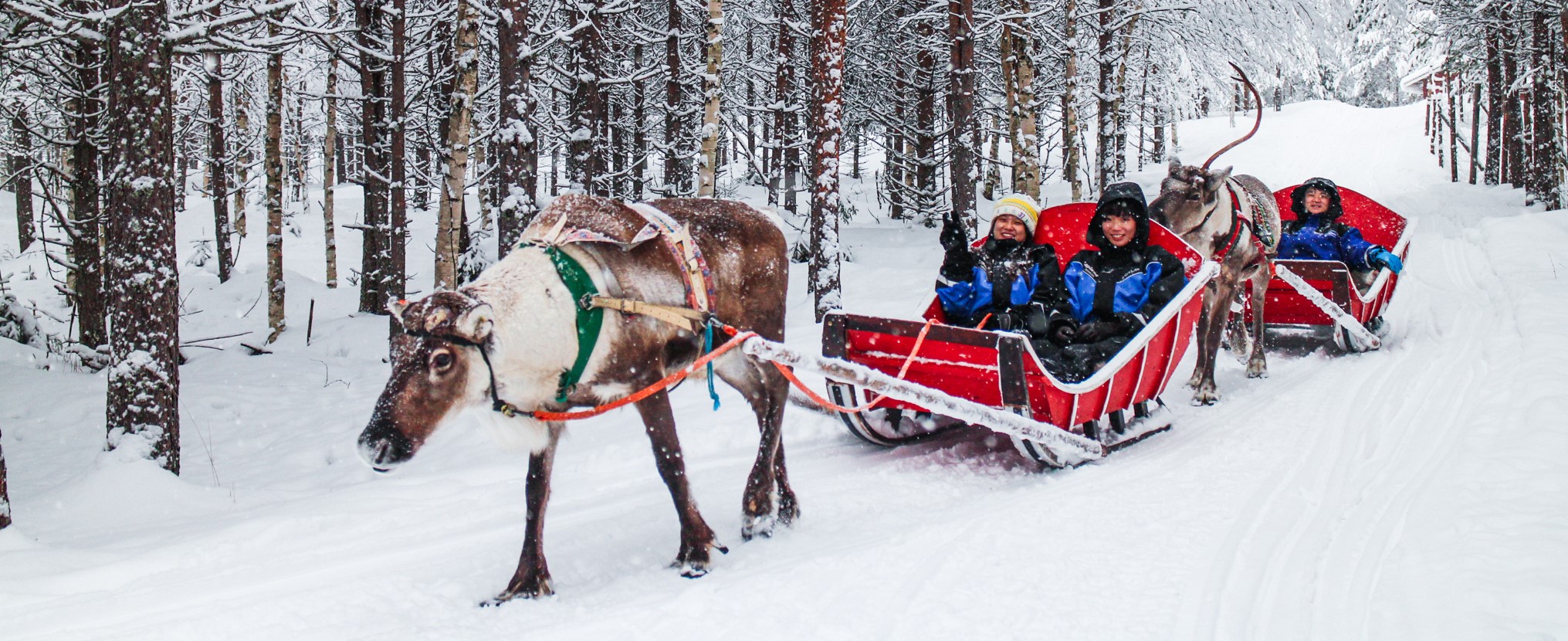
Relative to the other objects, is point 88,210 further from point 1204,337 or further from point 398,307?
point 1204,337

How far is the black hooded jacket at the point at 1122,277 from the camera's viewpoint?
18.4 feet

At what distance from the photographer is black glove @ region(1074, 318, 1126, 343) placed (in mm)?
5508

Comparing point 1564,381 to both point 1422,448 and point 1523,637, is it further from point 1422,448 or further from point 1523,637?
point 1523,637

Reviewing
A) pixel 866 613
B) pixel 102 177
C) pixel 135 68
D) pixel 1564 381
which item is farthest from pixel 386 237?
pixel 1564 381

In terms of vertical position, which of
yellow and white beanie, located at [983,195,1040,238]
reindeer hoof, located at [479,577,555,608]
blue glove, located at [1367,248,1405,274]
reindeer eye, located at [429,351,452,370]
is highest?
yellow and white beanie, located at [983,195,1040,238]

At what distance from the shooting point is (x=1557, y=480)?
4.07 m

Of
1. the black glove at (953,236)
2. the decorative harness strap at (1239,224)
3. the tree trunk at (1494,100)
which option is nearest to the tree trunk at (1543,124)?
the tree trunk at (1494,100)

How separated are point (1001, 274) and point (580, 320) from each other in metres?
3.24

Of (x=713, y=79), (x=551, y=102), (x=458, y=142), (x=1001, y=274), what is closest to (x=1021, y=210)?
(x=1001, y=274)

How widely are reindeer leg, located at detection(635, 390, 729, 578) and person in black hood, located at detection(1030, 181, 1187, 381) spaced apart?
8.14 feet

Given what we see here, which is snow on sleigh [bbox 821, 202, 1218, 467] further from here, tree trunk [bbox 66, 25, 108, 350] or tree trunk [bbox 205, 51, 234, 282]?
tree trunk [bbox 205, 51, 234, 282]

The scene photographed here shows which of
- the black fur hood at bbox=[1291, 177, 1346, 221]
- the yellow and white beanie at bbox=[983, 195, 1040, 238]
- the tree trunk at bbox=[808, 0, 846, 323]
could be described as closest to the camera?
the yellow and white beanie at bbox=[983, 195, 1040, 238]

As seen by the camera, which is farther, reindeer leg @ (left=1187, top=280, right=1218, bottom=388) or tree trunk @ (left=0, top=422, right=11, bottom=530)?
reindeer leg @ (left=1187, top=280, right=1218, bottom=388)

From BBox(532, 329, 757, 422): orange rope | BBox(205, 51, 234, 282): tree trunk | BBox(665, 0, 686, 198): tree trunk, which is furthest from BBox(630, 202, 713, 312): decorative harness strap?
BBox(205, 51, 234, 282): tree trunk
